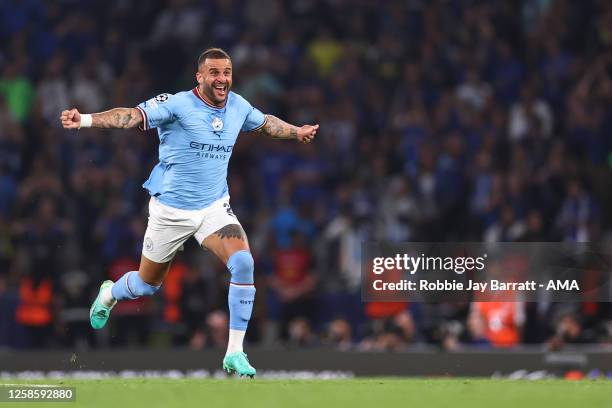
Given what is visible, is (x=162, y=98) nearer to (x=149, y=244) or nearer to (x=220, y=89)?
(x=220, y=89)

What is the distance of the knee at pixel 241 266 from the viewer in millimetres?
12766

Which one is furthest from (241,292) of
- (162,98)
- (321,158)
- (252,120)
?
(321,158)

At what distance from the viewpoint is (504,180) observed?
20406 mm

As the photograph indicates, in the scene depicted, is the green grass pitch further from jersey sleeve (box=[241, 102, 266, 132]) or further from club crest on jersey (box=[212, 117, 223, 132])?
jersey sleeve (box=[241, 102, 266, 132])

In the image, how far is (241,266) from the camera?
1278 cm

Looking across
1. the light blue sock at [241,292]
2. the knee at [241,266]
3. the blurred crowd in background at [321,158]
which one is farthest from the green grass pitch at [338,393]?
the blurred crowd in background at [321,158]

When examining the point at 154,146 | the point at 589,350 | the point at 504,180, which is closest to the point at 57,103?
the point at 154,146

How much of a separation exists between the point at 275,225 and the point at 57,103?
4350 millimetres

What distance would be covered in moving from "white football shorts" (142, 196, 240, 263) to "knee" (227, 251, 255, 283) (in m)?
0.37

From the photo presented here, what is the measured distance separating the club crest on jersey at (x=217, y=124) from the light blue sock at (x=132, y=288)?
1.66m

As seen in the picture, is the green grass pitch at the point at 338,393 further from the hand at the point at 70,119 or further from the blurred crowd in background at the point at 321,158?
the blurred crowd in background at the point at 321,158

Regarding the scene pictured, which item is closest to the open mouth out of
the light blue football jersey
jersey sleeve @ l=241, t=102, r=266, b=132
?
the light blue football jersey

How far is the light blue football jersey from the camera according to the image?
42.4 ft

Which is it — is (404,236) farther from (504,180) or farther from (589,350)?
(589,350)
